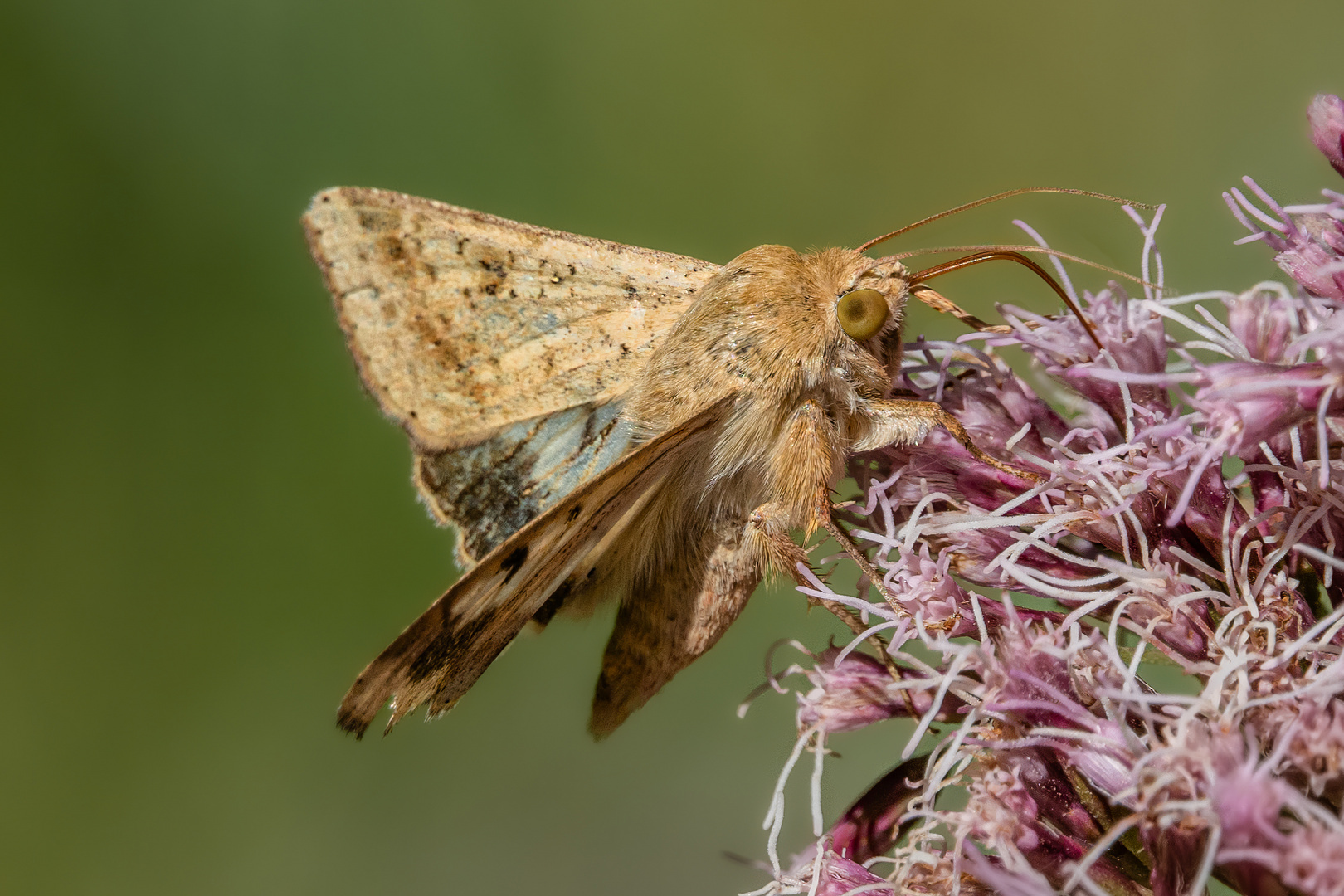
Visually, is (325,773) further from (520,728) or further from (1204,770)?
(1204,770)

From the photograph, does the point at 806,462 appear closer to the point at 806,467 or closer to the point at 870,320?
the point at 806,467

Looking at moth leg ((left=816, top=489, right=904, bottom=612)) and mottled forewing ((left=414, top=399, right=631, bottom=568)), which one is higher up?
mottled forewing ((left=414, top=399, right=631, bottom=568))

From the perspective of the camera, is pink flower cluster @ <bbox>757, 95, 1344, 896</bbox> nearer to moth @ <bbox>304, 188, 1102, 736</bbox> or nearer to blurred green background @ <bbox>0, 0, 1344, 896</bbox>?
moth @ <bbox>304, 188, 1102, 736</bbox>

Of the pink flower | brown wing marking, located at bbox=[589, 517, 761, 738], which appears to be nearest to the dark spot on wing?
brown wing marking, located at bbox=[589, 517, 761, 738]

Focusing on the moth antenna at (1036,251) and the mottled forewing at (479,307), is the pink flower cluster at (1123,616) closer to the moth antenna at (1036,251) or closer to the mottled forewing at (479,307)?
the moth antenna at (1036,251)

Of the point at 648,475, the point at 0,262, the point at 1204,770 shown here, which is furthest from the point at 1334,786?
the point at 0,262

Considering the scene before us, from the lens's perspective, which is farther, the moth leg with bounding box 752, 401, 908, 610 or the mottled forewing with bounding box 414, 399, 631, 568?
the mottled forewing with bounding box 414, 399, 631, 568

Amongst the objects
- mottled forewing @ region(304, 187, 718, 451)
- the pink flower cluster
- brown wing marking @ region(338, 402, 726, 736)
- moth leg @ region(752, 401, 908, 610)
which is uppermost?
mottled forewing @ region(304, 187, 718, 451)

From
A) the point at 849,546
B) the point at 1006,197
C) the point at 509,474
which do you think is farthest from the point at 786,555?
the point at 1006,197

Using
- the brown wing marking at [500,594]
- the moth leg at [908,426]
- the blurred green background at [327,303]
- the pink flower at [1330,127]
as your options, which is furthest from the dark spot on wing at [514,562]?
the blurred green background at [327,303]
